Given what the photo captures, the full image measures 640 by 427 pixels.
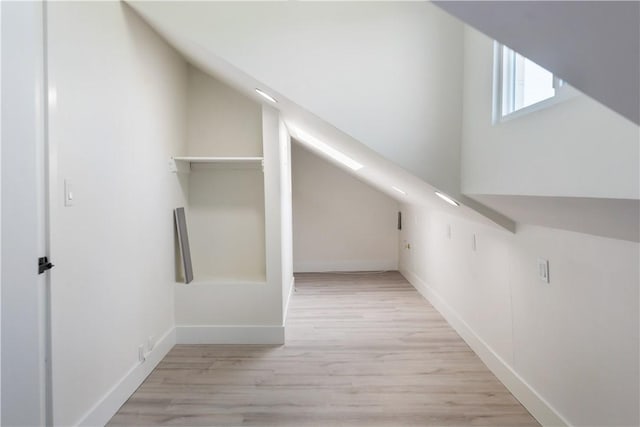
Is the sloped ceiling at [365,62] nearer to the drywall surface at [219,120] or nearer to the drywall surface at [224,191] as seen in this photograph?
the drywall surface at [224,191]

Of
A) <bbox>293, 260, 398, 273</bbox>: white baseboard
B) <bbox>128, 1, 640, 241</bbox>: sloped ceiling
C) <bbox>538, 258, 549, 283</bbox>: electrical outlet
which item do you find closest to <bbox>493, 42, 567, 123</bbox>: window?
<bbox>128, 1, 640, 241</bbox>: sloped ceiling

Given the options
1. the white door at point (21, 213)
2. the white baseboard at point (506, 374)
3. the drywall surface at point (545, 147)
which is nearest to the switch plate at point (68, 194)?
the white door at point (21, 213)

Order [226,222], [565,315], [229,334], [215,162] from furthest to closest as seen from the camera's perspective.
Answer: [226,222]
[215,162]
[229,334]
[565,315]

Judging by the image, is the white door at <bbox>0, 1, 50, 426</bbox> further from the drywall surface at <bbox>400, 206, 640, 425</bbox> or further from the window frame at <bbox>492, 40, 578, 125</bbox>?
the drywall surface at <bbox>400, 206, 640, 425</bbox>

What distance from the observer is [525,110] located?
159 cm

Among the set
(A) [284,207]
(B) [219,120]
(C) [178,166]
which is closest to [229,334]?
(A) [284,207]

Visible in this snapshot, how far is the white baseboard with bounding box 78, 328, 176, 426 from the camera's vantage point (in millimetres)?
1979

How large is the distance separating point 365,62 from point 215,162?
1.78m

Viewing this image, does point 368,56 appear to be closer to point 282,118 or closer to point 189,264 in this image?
point 282,118

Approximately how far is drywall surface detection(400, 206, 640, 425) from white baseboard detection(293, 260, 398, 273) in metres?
3.15

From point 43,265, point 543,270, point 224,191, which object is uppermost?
point 224,191

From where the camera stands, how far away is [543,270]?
2.02 m

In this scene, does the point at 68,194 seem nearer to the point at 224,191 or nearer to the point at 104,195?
the point at 104,195

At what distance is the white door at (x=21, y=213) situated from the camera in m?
1.52
